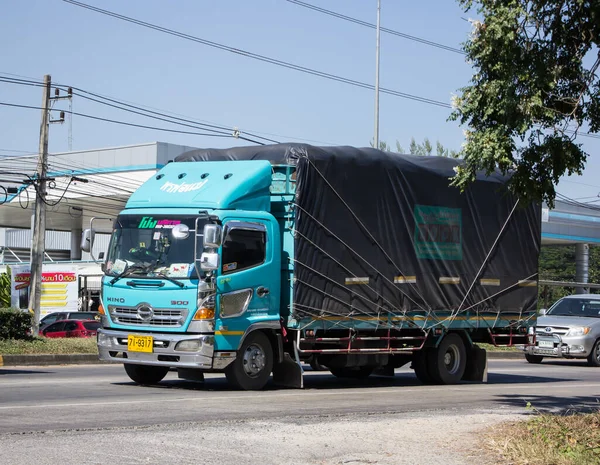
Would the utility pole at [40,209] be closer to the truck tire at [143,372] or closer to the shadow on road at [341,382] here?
the shadow on road at [341,382]

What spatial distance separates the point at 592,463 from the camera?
26.4ft

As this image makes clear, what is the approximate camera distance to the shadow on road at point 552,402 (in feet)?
42.7

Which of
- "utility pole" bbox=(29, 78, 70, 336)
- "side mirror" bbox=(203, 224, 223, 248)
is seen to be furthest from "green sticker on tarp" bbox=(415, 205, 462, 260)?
"utility pole" bbox=(29, 78, 70, 336)

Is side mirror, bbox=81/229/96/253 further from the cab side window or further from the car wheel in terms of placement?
the car wheel

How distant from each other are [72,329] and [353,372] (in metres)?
16.4

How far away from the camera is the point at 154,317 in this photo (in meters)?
14.2

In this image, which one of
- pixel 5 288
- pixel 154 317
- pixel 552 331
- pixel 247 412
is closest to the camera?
pixel 247 412

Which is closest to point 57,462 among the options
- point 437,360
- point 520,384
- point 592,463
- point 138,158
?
point 592,463

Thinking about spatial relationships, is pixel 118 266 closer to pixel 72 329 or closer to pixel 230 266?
pixel 230 266

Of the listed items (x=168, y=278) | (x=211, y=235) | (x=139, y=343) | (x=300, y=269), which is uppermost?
(x=211, y=235)

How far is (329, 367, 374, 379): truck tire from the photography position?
1816 centimetres

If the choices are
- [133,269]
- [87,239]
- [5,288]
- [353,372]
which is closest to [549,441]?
[133,269]

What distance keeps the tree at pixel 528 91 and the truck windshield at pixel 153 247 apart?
4.60 metres

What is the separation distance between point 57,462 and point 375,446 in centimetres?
301
